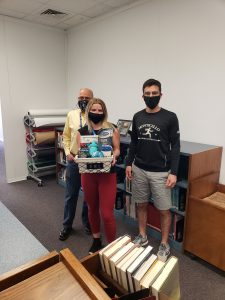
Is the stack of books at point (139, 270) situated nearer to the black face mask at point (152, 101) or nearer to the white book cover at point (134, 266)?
the white book cover at point (134, 266)

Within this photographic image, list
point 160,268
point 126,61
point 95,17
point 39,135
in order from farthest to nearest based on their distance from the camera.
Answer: point 39,135
point 95,17
point 126,61
point 160,268

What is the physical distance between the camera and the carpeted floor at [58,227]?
189 centimetres

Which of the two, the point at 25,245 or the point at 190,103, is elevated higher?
the point at 190,103

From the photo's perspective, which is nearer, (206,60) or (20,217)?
(206,60)

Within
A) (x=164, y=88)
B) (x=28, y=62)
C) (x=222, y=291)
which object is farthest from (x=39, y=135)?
(x=222, y=291)

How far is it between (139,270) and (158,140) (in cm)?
137

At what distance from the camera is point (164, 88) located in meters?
2.84

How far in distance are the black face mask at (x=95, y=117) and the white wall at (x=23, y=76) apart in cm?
255

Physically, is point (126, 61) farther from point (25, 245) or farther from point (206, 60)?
point (25, 245)

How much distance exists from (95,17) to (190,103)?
2.09 m

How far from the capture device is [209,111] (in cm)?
246

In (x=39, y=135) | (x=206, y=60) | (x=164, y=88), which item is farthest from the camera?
(x=39, y=135)

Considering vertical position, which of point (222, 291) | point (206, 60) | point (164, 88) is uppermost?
point (206, 60)

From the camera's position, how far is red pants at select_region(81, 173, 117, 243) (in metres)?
1.91
